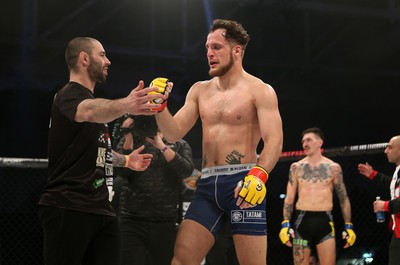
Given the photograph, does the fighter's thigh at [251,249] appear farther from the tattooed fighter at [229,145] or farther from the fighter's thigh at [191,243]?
the fighter's thigh at [191,243]

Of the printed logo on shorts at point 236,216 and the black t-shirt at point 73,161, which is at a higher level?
the black t-shirt at point 73,161

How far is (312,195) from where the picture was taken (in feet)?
19.5

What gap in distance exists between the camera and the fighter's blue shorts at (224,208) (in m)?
2.90

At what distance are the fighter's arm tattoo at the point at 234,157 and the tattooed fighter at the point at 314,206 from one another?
3.02 metres

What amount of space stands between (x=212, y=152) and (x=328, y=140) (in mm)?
10239

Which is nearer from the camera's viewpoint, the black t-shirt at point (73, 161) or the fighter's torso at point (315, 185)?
the black t-shirt at point (73, 161)

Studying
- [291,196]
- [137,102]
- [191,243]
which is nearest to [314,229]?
[291,196]

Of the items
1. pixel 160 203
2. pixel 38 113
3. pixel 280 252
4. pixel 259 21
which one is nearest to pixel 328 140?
pixel 259 21

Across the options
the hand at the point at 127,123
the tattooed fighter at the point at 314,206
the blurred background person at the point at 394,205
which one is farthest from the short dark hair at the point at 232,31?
the tattooed fighter at the point at 314,206

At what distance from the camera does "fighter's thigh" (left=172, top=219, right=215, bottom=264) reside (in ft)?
9.34

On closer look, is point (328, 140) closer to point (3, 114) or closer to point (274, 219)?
point (274, 219)

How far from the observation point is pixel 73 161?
2.50 m

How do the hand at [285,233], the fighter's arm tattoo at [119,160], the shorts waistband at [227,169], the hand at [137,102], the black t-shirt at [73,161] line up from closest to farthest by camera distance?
the hand at [137,102]
the black t-shirt at [73,161]
the shorts waistband at [227,169]
the fighter's arm tattoo at [119,160]
the hand at [285,233]

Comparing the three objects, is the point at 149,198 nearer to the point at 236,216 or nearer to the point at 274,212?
the point at 236,216
